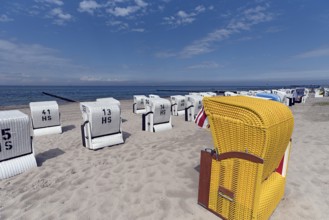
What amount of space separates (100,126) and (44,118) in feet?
13.8

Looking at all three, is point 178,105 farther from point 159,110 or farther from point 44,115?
point 44,115

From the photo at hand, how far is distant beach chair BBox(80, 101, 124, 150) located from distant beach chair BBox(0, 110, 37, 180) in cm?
188

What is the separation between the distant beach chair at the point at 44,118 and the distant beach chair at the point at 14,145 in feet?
14.0

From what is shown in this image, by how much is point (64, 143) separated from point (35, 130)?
2.56m

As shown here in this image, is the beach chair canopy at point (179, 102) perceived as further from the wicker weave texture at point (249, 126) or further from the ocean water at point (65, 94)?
the ocean water at point (65, 94)

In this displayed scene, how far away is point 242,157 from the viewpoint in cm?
300

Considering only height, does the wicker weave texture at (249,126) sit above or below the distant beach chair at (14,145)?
above

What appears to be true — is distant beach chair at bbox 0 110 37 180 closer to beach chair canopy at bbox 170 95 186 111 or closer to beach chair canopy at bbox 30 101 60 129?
beach chair canopy at bbox 30 101 60 129

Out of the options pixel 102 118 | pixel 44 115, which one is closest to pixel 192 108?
pixel 102 118

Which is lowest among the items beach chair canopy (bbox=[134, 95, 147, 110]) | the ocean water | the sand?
the ocean water

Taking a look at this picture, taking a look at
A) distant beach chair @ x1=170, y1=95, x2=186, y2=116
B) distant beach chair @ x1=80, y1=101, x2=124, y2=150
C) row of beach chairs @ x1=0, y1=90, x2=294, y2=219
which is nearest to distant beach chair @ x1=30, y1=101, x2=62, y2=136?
distant beach chair @ x1=80, y1=101, x2=124, y2=150

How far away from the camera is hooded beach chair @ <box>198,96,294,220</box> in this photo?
2.85 metres

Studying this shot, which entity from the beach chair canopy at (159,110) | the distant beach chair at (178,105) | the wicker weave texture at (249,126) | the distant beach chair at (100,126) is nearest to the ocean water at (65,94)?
the distant beach chair at (178,105)

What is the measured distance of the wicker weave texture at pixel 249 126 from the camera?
2.79 meters
